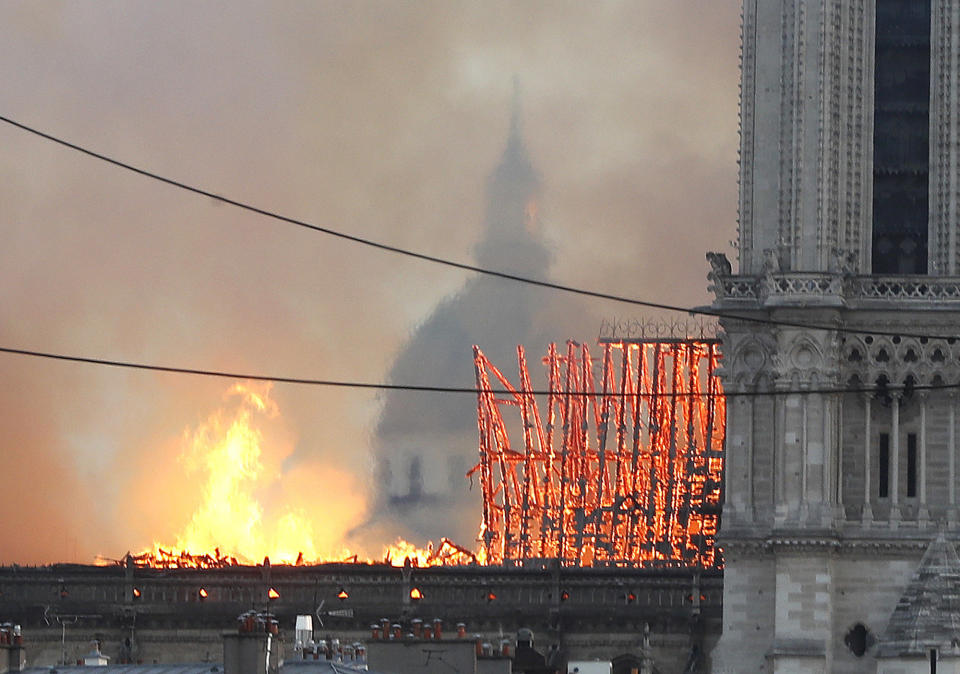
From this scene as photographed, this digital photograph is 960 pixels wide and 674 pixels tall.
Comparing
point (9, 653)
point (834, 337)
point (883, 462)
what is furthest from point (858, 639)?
point (9, 653)

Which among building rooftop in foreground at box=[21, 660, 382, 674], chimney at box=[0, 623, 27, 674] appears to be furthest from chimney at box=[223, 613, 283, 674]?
chimney at box=[0, 623, 27, 674]

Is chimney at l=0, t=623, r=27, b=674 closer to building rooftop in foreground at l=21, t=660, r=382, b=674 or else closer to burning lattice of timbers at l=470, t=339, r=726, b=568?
building rooftop in foreground at l=21, t=660, r=382, b=674

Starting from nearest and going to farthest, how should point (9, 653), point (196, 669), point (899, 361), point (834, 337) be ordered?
1. point (196, 669)
2. point (9, 653)
3. point (834, 337)
4. point (899, 361)

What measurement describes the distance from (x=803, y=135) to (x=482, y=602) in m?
23.3

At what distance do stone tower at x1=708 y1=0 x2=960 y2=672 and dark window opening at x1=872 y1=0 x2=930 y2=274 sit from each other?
0.28 ft

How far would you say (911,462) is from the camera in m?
127

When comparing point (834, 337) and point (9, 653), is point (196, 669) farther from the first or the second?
point (834, 337)

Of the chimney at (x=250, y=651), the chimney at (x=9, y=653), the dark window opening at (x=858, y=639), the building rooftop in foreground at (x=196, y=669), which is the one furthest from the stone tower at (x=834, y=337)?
the chimney at (x=250, y=651)

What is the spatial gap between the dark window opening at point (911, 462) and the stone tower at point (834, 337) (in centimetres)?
8

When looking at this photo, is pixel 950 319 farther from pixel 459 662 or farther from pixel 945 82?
pixel 459 662

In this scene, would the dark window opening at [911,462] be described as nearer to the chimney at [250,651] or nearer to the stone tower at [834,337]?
the stone tower at [834,337]

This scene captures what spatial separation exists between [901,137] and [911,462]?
12484 mm

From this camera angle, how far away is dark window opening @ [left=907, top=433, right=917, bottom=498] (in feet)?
416

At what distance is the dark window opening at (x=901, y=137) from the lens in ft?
425
